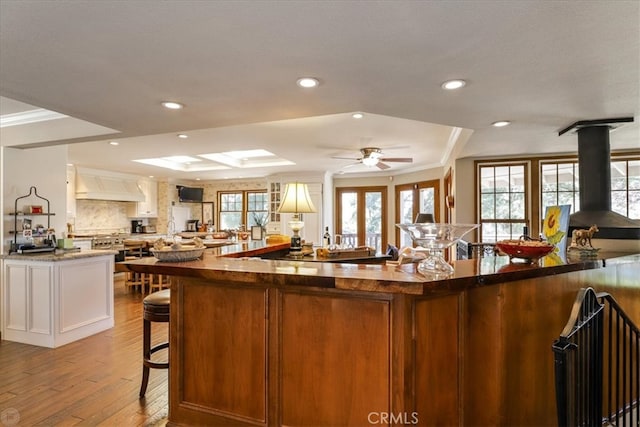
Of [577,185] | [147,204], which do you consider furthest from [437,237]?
[147,204]

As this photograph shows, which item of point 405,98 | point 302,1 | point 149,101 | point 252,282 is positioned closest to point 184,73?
point 149,101

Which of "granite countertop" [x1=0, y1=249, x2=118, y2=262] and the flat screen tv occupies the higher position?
the flat screen tv

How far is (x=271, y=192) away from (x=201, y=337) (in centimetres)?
681

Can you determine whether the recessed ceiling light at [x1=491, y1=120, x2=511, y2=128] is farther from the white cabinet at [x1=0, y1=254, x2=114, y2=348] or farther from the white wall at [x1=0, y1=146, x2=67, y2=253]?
the white wall at [x1=0, y1=146, x2=67, y2=253]

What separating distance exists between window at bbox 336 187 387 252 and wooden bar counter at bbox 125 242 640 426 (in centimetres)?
650

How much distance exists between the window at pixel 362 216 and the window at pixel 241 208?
2.20 meters

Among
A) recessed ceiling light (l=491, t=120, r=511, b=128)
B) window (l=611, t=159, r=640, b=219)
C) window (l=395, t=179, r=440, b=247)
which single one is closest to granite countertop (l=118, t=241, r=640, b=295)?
recessed ceiling light (l=491, t=120, r=511, b=128)

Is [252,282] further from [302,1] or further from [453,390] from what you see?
[302,1]

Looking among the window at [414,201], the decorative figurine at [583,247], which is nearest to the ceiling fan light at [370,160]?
the window at [414,201]

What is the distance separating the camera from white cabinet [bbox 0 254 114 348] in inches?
139

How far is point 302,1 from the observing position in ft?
4.50

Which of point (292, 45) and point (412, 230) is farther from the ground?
point (292, 45)

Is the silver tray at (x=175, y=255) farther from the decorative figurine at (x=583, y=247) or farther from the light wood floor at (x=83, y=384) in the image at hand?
the decorative figurine at (x=583, y=247)

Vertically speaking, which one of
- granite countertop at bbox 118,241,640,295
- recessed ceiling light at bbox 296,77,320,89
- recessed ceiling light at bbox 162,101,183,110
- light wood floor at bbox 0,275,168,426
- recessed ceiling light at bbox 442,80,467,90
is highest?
recessed ceiling light at bbox 442,80,467,90
